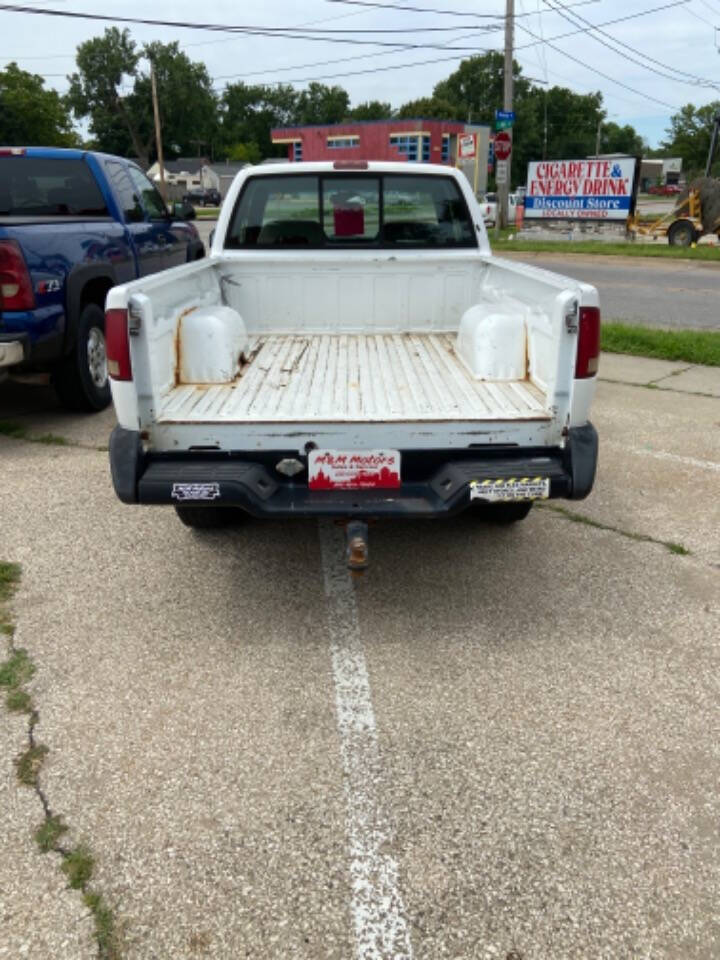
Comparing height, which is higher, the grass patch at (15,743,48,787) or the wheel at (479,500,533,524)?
the wheel at (479,500,533,524)

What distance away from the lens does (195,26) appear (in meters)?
24.3

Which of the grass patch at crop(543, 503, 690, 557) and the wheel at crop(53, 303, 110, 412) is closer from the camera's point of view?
the grass patch at crop(543, 503, 690, 557)

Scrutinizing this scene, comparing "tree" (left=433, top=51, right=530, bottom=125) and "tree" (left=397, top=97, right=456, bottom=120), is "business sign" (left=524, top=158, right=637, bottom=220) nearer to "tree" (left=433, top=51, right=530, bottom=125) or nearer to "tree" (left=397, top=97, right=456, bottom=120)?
"tree" (left=397, top=97, right=456, bottom=120)

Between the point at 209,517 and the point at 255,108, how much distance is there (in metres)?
133

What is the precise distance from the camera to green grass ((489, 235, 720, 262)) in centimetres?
1891

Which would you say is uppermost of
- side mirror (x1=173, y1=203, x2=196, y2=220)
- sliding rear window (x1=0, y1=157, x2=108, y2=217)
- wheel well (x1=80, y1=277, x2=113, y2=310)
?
sliding rear window (x1=0, y1=157, x2=108, y2=217)

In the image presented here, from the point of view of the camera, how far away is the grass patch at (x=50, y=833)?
2381 millimetres

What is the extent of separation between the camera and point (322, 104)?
122 metres

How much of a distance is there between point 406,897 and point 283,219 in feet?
13.8

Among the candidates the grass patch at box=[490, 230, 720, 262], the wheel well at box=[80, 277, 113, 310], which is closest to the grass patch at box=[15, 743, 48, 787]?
the wheel well at box=[80, 277, 113, 310]

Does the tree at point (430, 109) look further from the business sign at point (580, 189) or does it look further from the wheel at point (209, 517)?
the wheel at point (209, 517)

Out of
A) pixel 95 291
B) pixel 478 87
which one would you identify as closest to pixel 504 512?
pixel 95 291

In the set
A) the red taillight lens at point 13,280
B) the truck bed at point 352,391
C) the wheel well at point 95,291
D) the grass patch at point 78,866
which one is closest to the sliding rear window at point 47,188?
the wheel well at point 95,291

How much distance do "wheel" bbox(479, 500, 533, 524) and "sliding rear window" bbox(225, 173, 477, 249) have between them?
1.86 meters
